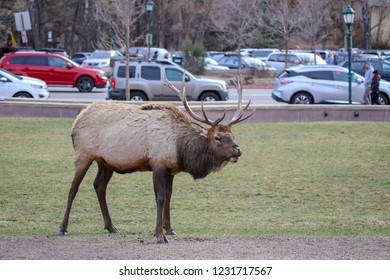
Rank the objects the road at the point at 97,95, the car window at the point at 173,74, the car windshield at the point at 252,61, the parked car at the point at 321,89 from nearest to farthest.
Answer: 1. the parked car at the point at 321,89
2. the car window at the point at 173,74
3. the road at the point at 97,95
4. the car windshield at the point at 252,61

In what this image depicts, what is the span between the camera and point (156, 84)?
105 ft

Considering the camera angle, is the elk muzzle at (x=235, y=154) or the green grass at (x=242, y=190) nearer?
the elk muzzle at (x=235, y=154)

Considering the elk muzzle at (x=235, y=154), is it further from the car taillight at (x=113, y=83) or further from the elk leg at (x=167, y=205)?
the car taillight at (x=113, y=83)

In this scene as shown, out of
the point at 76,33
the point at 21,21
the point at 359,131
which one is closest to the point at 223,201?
the point at 359,131

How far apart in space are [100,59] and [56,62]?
51.9 feet

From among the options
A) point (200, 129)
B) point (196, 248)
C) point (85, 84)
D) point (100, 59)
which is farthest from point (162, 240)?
point (100, 59)

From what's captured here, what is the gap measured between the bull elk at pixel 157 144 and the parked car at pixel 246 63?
40899 mm

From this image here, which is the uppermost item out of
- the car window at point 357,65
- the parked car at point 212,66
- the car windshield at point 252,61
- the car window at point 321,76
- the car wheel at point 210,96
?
the car window at point 357,65

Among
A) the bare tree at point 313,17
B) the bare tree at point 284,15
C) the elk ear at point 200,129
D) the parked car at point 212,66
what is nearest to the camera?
the elk ear at point 200,129

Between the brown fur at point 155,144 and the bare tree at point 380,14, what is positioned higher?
the bare tree at point 380,14

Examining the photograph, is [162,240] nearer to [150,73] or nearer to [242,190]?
[242,190]

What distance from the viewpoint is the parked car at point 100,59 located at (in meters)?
54.3

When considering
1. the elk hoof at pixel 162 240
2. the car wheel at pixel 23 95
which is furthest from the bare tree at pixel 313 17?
the elk hoof at pixel 162 240

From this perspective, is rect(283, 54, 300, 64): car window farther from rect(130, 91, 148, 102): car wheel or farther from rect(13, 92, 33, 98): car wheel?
rect(13, 92, 33, 98): car wheel
